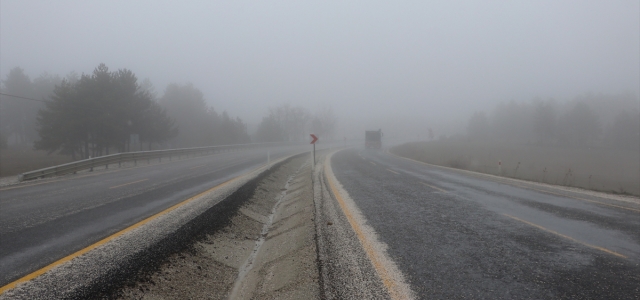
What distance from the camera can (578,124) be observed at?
82.1m

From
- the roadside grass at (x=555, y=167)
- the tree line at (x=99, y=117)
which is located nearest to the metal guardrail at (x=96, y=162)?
the tree line at (x=99, y=117)

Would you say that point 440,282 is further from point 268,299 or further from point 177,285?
point 177,285

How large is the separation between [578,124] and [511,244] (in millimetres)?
96554

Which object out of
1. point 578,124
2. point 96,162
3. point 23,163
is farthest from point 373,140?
point 578,124

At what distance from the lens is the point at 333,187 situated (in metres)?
12.5

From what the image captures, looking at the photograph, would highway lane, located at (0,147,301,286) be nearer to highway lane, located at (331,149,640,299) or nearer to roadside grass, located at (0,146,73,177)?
highway lane, located at (331,149,640,299)

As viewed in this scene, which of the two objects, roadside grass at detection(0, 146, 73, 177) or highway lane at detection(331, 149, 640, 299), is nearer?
highway lane at detection(331, 149, 640, 299)

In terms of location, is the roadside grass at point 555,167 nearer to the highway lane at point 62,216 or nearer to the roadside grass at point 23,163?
the highway lane at point 62,216

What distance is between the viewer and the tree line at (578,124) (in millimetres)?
76188

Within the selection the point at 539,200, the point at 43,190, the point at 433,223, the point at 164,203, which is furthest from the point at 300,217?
the point at 43,190

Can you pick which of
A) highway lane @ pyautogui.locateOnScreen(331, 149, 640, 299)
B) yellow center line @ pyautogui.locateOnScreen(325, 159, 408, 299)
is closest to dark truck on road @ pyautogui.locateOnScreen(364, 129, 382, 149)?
highway lane @ pyautogui.locateOnScreen(331, 149, 640, 299)

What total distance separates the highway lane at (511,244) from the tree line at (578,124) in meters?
87.0

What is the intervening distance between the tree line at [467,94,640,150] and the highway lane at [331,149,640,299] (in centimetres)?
8702

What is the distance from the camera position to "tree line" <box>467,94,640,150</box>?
3000 inches
